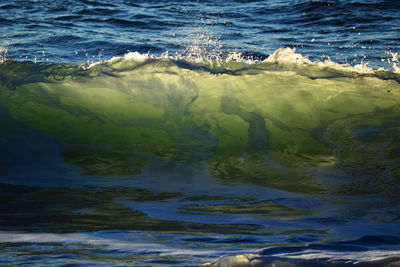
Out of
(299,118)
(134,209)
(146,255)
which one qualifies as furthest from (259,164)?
(146,255)

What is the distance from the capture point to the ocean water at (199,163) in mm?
1564

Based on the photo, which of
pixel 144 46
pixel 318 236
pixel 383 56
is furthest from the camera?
pixel 144 46

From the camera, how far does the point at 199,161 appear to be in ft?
10.1

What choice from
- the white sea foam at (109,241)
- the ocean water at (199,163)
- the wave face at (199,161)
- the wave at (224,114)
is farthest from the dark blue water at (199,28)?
the white sea foam at (109,241)

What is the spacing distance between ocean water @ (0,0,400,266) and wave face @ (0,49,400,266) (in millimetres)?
14

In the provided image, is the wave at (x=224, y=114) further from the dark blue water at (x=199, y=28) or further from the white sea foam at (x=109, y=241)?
the dark blue water at (x=199, y=28)

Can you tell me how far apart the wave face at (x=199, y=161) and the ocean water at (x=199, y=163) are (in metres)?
0.01

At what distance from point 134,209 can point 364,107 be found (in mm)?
2090

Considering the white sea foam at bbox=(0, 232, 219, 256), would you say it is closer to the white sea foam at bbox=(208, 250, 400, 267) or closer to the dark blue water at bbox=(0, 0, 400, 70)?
the white sea foam at bbox=(208, 250, 400, 267)

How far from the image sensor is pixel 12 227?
1961 mm

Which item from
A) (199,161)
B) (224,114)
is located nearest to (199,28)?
(224,114)

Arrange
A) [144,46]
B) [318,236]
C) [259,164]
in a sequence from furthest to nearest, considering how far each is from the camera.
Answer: [144,46], [259,164], [318,236]

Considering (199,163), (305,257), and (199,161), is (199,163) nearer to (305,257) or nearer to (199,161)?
(199,161)

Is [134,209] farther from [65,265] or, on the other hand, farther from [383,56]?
[383,56]
